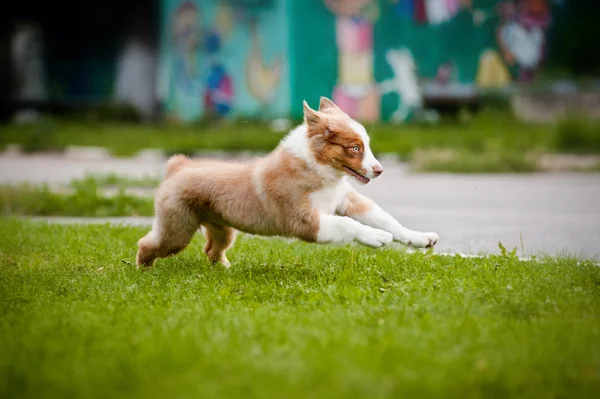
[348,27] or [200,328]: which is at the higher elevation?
[348,27]

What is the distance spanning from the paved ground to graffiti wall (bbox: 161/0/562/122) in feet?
20.8

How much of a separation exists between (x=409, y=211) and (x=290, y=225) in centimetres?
413

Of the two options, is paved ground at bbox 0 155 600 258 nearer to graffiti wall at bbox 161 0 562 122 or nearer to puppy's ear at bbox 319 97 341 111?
puppy's ear at bbox 319 97 341 111

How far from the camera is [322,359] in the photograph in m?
4.22

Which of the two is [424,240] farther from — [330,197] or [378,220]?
[330,197]

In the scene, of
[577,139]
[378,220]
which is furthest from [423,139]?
[378,220]

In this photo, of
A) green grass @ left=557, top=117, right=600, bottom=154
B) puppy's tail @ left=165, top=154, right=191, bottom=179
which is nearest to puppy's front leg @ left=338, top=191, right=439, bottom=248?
puppy's tail @ left=165, top=154, right=191, bottom=179

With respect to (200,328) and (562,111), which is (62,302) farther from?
(562,111)

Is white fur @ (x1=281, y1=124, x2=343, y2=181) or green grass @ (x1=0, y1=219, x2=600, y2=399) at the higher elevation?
white fur @ (x1=281, y1=124, x2=343, y2=181)

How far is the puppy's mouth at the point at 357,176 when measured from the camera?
6012 millimetres

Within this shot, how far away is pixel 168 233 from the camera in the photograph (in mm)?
6441

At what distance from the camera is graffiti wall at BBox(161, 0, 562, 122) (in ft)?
69.6

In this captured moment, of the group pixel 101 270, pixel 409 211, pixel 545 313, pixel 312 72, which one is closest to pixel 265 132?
pixel 312 72

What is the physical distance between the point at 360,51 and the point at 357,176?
15.7 meters
